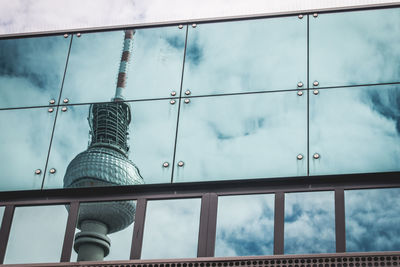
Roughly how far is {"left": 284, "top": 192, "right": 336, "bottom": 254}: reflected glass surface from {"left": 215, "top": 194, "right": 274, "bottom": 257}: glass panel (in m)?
0.51

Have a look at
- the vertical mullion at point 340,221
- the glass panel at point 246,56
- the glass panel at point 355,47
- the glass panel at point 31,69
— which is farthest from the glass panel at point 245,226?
the glass panel at point 31,69

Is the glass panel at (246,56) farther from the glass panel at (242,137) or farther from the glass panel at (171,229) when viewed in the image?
the glass panel at (171,229)

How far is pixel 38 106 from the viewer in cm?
2889

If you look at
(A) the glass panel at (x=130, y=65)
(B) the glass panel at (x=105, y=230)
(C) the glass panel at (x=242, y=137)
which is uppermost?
(A) the glass panel at (x=130, y=65)

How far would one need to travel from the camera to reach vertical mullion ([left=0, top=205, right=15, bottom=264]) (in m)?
26.0

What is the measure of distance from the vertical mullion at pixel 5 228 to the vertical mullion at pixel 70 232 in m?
1.73

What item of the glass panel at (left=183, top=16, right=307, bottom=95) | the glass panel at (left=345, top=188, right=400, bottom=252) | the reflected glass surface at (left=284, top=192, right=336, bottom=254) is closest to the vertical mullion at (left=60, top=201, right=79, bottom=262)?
the glass panel at (left=183, top=16, right=307, bottom=95)

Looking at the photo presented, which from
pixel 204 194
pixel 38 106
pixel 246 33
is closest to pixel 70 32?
pixel 38 106

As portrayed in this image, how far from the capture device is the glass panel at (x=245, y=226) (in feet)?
80.7

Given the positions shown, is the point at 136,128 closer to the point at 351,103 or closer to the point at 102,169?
the point at 102,169

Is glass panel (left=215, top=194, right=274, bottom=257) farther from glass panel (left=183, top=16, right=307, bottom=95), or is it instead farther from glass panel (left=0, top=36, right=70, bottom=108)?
glass panel (left=0, top=36, right=70, bottom=108)

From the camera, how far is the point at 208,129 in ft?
88.8

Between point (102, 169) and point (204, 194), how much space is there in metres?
4.78

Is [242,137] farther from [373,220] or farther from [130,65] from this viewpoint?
[130,65]
